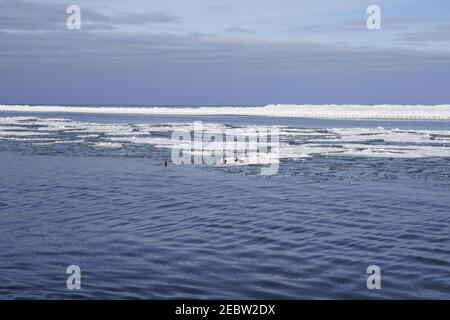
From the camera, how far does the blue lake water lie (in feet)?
21.8

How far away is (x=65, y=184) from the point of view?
14.3 meters

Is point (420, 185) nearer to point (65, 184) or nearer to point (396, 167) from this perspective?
point (396, 167)

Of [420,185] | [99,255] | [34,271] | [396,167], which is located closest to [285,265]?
[99,255]

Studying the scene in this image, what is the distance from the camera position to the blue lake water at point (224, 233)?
6.64m

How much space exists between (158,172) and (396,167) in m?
7.54

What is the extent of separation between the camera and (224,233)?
920cm

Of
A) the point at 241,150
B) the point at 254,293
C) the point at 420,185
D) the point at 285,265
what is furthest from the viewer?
the point at 241,150

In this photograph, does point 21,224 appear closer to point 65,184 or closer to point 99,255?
point 99,255

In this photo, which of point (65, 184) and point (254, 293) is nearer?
point (254, 293)

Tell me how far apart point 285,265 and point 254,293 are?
3.98ft

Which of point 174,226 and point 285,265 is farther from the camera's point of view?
point 174,226

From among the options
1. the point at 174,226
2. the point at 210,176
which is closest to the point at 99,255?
the point at 174,226

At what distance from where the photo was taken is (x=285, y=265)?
748cm
